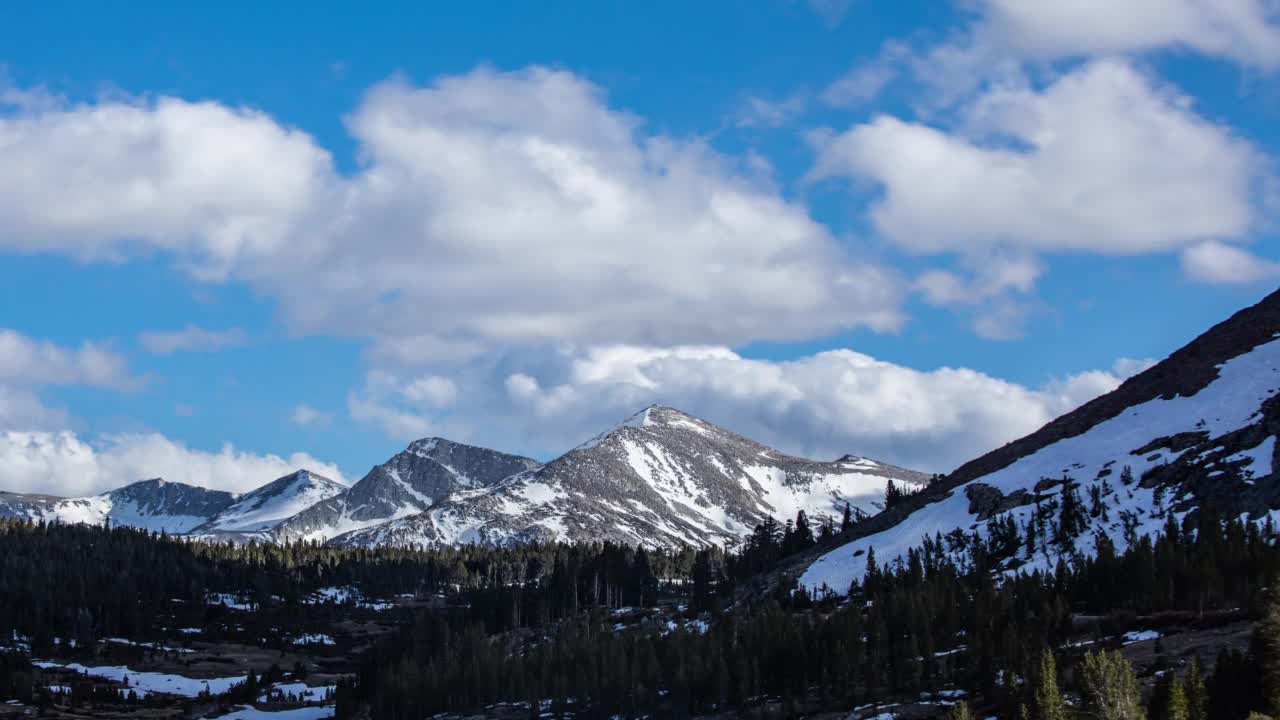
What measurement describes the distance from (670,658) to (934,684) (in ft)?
147

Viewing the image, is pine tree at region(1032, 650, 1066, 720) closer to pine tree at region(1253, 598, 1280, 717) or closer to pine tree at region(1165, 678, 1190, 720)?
pine tree at region(1165, 678, 1190, 720)

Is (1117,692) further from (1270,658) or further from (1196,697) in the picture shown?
(1270,658)

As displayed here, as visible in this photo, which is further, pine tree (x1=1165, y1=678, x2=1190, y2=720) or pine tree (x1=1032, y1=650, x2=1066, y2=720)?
pine tree (x1=1032, y1=650, x2=1066, y2=720)

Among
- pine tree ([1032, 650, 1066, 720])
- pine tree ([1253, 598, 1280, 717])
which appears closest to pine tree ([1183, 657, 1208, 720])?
pine tree ([1253, 598, 1280, 717])

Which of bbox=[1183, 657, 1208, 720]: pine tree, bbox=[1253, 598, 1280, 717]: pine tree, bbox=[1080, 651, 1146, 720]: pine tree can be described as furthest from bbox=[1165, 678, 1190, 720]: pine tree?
bbox=[1253, 598, 1280, 717]: pine tree

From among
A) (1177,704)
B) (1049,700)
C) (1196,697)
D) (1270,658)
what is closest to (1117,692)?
(1177,704)

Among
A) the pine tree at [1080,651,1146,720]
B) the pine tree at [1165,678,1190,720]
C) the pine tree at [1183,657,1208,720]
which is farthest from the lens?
the pine tree at [1183,657,1208,720]

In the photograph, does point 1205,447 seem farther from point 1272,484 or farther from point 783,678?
point 783,678

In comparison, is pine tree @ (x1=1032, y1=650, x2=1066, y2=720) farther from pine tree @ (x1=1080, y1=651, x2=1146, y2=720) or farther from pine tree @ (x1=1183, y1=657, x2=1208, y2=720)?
pine tree @ (x1=1183, y1=657, x2=1208, y2=720)

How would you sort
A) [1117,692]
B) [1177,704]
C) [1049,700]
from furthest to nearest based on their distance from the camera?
[1049,700], [1117,692], [1177,704]

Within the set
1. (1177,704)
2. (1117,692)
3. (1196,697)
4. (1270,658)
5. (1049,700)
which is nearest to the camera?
(1177,704)

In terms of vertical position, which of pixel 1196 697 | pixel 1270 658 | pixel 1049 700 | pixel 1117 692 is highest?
pixel 1270 658

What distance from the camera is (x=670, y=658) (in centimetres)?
17150

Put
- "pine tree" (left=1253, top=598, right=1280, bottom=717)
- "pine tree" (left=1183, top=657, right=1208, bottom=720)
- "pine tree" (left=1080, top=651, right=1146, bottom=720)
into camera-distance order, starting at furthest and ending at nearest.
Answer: "pine tree" (left=1183, top=657, right=1208, bottom=720) → "pine tree" (left=1080, top=651, right=1146, bottom=720) → "pine tree" (left=1253, top=598, right=1280, bottom=717)
